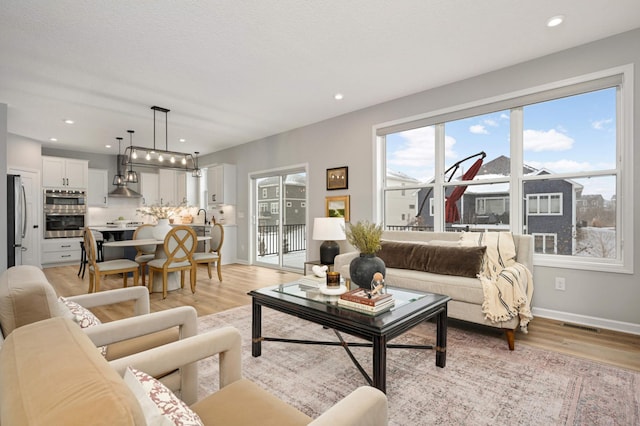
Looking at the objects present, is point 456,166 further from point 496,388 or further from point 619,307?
point 496,388

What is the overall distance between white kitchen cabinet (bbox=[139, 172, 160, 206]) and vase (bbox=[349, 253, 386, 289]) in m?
7.59

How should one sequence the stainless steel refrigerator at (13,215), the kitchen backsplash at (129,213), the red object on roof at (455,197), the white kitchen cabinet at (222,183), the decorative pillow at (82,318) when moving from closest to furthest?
the decorative pillow at (82,318)
the red object on roof at (455,197)
the stainless steel refrigerator at (13,215)
the white kitchen cabinet at (222,183)
the kitchen backsplash at (129,213)

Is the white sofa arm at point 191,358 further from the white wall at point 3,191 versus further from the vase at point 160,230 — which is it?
the white wall at point 3,191

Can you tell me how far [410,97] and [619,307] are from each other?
321 centimetres

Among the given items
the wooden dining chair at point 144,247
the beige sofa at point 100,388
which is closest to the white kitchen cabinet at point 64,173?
the wooden dining chair at point 144,247

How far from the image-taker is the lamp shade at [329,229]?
10.9 feet

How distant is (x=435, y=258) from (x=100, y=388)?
314 cm

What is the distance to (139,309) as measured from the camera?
2176 millimetres

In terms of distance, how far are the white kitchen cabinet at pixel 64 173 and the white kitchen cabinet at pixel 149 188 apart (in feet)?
4.05

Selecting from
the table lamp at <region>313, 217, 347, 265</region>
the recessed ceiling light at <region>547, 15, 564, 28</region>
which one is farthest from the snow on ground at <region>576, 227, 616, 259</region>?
the table lamp at <region>313, 217, 347, 265</region>

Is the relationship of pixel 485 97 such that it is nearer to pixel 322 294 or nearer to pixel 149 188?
pixel 322 294

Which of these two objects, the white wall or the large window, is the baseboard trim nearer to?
the large window

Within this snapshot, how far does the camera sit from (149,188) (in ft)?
27.3

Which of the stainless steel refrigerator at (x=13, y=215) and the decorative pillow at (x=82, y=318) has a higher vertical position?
the stainless steel refrigerator at (x=13, y=215)
